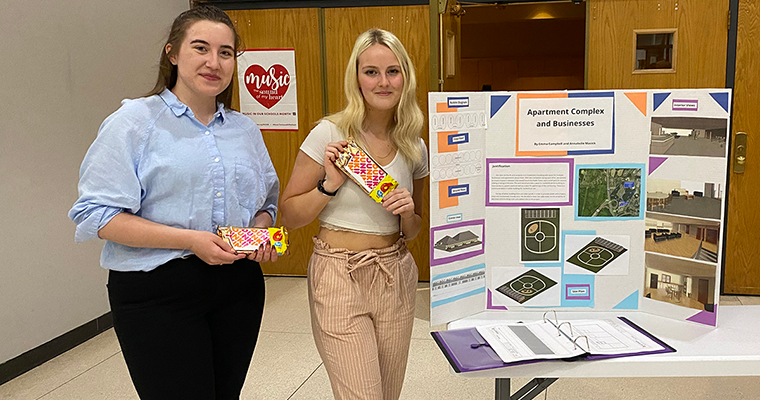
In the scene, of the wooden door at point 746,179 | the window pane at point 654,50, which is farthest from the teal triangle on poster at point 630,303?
the wooden door at point 746,179

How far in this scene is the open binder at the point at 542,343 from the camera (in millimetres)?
1511

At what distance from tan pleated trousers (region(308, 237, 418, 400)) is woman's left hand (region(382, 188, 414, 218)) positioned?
0.50 ft

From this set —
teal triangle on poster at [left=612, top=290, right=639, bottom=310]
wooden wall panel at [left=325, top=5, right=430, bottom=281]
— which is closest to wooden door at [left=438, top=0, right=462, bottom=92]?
wooden wall panel at [left=325, top=5, right=430, bottom=281]

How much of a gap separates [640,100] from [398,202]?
758mm

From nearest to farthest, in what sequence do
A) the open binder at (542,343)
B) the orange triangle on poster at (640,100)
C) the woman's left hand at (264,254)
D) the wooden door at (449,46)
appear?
the open binder at (542,343)
the woman's left hand at (264,254)
the orange triangle on poster at (640,100)
the wooden door at (449,46)

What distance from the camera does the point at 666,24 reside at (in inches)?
167

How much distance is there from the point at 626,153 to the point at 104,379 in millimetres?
2934

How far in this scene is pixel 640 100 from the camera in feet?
5.65

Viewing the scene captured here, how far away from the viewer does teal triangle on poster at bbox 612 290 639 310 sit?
1.81m

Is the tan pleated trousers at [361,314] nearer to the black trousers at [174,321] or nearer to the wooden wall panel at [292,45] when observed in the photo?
the black trousers at [174,321]

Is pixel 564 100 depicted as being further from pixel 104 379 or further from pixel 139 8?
pixel 139 8

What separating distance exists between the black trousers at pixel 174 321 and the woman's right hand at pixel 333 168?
1.21 ft

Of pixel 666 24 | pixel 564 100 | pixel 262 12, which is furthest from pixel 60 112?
pixel 666 24

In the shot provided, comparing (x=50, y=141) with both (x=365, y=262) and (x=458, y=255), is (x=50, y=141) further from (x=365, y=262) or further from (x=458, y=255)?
(x=458, y=255)
